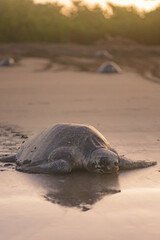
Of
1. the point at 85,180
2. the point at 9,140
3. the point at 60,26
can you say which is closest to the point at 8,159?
the point at 85,180

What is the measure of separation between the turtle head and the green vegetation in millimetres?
35165

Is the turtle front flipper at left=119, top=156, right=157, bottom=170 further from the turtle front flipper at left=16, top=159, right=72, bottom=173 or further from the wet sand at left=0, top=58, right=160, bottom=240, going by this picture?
the turtle front flipper at left=16, top=159, right=72, bottom=173

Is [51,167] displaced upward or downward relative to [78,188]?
upward

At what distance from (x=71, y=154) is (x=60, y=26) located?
42157 mm

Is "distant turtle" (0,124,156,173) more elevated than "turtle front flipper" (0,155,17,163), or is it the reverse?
"distant turtle" (0,124,156,173)

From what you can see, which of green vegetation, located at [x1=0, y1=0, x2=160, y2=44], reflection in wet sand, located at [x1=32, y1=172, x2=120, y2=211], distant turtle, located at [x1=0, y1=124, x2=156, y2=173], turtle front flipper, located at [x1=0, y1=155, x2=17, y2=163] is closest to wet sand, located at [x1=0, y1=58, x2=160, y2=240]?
Result: reflection in wet sand, located at [x1=32, y1=172, x2=120, y2=211]

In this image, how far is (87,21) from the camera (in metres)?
57.5

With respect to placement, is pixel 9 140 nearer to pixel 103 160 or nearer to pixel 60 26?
pixel 103 160

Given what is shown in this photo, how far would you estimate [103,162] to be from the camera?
17.3 ft

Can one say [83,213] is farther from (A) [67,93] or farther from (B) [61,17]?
(B) [61,17]

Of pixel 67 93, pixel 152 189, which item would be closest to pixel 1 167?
pixel 152 189

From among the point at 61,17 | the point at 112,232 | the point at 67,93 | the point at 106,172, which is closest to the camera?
the point at 112,232

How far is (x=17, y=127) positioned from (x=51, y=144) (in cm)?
286

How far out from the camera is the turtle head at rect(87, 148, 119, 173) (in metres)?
5.28
